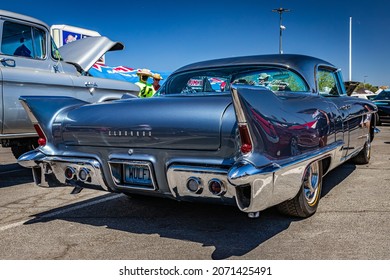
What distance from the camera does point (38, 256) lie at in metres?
2.91

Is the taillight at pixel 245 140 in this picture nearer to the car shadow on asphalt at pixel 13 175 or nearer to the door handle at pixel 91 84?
the car shadow on asphalt at pixel 13 175

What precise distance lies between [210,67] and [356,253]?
7.52 ft

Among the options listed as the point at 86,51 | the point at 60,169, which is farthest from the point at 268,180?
the point at 86,51

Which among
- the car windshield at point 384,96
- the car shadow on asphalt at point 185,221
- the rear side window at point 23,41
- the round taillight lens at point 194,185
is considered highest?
the rear side window at point 23,41

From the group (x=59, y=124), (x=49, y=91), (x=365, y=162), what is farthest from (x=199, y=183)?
(x=365, y=162)

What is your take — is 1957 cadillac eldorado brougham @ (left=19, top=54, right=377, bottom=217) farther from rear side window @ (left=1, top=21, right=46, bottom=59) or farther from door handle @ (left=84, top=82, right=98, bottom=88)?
door handle @ (left=84, top=82, right=98, bottom=88)

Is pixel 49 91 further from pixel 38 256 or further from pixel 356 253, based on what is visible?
pixel 356 253

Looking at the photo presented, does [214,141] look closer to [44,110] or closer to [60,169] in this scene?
[60,169]

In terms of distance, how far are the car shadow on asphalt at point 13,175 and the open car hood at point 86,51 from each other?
1799 mm

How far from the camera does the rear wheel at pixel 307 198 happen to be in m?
3.44

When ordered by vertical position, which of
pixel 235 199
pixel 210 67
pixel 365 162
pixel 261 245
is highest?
pixel 210 67

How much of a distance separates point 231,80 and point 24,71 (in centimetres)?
286

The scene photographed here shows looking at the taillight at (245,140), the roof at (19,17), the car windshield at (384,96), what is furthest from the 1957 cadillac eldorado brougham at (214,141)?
the car windshield at (384,96)

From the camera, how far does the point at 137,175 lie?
3184 millimetres
